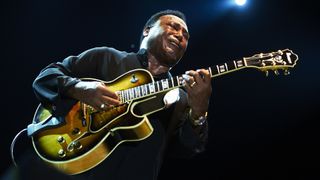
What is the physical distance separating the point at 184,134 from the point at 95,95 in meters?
0.65

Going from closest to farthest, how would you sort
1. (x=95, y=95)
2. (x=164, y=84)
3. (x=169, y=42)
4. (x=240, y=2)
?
(x=95, y=95) → (x=164, y=84) → (x=169, y=42) → (x=240, y=2)

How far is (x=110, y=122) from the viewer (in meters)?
2.54

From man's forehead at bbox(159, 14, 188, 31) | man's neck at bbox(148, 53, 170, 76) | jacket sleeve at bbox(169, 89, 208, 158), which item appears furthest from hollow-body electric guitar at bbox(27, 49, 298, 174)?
man's forehead at bbox(159, 14, 188, 31)

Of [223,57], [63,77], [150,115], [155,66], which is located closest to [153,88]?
[150,115]

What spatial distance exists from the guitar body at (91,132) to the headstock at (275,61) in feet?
2.16

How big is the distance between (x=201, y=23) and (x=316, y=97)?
1.50 meters

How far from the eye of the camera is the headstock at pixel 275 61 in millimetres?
2527

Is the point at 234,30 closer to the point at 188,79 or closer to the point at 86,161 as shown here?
the point at 188,79

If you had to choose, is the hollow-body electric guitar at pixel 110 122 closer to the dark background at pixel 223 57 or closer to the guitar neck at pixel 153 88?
the guitar neck at pixel 153 88

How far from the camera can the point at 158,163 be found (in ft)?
8.60

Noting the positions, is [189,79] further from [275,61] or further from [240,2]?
[240,2]

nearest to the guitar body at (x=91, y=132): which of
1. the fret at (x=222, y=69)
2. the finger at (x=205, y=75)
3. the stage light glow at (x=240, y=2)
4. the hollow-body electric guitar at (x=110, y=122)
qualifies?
the hollow-body electric guitar at (x=110, y=122)

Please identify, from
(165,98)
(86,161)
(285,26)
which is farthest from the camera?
(285,26)

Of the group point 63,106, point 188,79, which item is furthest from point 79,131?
point 188,79
